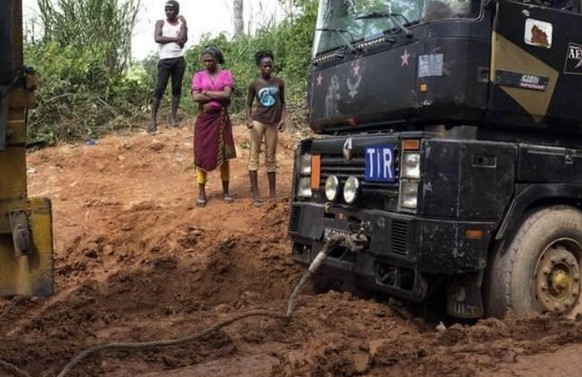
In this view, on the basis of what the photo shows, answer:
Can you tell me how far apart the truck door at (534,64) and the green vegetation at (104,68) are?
24.0 feet

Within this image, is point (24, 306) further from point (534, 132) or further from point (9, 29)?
point (534, 132)

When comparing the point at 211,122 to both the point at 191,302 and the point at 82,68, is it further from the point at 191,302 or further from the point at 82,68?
the point at 82,68

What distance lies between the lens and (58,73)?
11.2 meters

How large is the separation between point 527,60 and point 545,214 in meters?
1.06

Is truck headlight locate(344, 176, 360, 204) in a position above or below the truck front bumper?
above

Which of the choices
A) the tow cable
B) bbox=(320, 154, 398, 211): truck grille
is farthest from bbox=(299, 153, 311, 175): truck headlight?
the tow cable

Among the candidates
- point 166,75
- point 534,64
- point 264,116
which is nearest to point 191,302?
point 264,116

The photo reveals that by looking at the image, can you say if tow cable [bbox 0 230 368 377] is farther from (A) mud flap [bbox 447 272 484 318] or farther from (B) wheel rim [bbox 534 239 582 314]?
(B) wheel rim [bbox 534 239 582 314]

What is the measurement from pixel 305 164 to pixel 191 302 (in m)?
1.57

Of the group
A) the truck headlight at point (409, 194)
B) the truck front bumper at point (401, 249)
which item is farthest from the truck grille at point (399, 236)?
the truck headlight at point (409, 194)

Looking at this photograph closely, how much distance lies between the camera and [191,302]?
20.5ft

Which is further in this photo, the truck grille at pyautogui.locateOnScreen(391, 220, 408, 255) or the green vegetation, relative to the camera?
the green vegetation

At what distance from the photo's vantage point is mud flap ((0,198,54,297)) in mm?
3404

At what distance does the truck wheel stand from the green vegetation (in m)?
7.48
